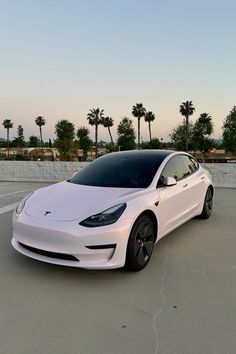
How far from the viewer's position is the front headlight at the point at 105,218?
346 cm

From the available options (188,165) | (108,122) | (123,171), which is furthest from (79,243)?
(108,122)

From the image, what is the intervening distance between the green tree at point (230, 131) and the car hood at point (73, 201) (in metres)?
65.0

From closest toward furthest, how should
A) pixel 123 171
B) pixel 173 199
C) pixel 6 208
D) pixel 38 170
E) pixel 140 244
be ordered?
pixel 140 244 < pixel 173 199 < pixel 123 171 < pixel 6 208 < pixel 38 170

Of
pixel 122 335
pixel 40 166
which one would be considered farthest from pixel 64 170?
pixel 122 335

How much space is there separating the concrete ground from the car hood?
67cm

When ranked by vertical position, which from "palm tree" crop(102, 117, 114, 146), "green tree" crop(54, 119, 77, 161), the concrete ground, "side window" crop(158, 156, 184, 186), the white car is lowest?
the concrete ground

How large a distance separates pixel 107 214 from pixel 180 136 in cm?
6898

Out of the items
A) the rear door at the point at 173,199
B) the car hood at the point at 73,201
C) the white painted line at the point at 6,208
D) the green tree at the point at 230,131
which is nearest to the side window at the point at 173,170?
the rear door at the point at 173,199

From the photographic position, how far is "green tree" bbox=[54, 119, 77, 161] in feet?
209

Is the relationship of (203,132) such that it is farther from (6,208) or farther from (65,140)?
(6,208)

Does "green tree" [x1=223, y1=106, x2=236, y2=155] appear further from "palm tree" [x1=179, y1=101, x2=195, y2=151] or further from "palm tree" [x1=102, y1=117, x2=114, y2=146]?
"palm tree" [x1=102, y1=117, x2=114, y2=146]

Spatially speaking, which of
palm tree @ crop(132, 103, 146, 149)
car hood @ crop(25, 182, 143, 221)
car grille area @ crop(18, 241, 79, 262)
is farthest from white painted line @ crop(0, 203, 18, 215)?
palm tree @ crop(132, 103, 146, 149)

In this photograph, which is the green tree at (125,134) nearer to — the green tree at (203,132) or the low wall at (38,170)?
the green tree at (203,132)

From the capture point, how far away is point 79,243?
11.0ft
